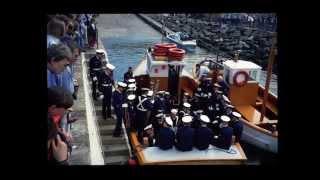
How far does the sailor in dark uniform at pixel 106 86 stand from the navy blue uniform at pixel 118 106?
66 mm

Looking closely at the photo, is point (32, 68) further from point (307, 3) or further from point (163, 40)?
point (307, 3)

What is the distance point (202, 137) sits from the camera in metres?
3.92

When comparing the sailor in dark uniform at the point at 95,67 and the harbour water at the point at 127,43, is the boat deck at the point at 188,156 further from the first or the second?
the harbour water at the point at 127,43

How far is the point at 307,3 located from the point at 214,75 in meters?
1.72

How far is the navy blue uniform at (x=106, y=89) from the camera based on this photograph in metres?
4.51

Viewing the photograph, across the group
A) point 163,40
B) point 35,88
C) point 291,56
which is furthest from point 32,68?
point 291,56

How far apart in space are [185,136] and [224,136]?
1.16ft

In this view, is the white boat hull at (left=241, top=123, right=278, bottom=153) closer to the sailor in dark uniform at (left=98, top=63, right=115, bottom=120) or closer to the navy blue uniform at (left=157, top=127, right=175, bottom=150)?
A: the navy blue uniform at (left=157, top=127, right=175, bottom=150)

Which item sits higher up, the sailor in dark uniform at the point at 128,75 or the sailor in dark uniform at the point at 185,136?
the sailor in dark uniform at the point at 128,75

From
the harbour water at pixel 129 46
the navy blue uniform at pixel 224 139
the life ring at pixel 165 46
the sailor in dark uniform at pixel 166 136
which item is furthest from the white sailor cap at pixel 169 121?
the life ring at pixel 165 46

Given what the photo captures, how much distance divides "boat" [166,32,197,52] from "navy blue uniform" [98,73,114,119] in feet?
2.58

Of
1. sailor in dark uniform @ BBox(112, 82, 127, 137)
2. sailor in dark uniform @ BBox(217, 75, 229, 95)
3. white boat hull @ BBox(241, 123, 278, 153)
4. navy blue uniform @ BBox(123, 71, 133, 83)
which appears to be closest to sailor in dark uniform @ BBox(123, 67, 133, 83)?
navy blue uniform @ BBox(123, 71, 133, 83)

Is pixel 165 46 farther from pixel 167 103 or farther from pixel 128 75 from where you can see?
pixel 167 103

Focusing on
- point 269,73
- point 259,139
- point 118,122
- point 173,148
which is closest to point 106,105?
point 118,122
